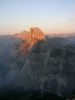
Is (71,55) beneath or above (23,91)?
above

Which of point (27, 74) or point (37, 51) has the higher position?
point (37, 51)

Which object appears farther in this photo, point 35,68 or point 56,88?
point 35,68

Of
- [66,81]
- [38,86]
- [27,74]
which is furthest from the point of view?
[27,74]

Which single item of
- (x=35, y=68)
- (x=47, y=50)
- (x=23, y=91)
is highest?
(x=47, y=50)

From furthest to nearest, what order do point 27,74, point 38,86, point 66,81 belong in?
point 27,74 → point 38,86 → point 66,81

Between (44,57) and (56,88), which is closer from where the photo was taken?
(56,88)

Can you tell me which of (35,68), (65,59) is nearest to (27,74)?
(35,68)

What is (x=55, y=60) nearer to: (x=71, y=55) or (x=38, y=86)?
(x=71, y=55)

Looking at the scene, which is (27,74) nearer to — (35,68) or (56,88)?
(35,68)
